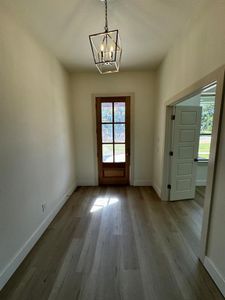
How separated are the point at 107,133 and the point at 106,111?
21.2 inches

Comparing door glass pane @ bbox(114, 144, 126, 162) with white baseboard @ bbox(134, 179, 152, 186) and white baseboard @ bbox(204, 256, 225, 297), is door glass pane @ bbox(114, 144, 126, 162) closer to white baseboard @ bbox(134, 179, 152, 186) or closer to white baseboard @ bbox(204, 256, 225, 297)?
white baseboard @ bbox(134, 179, 152, 186)

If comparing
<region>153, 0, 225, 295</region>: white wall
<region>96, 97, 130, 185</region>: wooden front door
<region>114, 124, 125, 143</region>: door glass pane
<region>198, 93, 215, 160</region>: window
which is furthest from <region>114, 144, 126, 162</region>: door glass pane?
<region>198, 93, 215, 160</region>: window

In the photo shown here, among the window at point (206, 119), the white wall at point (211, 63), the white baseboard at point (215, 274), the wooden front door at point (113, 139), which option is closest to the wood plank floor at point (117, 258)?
the white baseboard at point (215, 274)

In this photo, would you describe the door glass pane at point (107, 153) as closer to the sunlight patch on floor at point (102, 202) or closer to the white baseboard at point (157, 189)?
the sunlight patch on floor at point (102, 202)

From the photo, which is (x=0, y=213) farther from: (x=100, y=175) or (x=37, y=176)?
(x=100, y=175)

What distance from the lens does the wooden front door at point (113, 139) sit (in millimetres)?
3797

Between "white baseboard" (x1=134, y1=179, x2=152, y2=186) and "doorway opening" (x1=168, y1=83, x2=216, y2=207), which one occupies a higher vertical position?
"doorway opening" (x1=168, y1=83, x2=216, y2=207)

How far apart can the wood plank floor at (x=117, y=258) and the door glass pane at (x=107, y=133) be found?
5.38 feet

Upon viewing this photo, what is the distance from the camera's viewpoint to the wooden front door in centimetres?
380

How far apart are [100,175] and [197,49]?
3201 mm

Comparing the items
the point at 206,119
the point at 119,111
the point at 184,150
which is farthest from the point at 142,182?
the point at 206,119

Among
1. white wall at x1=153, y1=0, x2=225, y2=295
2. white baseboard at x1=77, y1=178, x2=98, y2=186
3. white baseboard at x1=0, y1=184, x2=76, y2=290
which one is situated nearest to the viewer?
white wall at x1=153, y1=0, x2=225, y2=295

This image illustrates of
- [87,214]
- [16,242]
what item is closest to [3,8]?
[16,242]

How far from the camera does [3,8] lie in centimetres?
159
